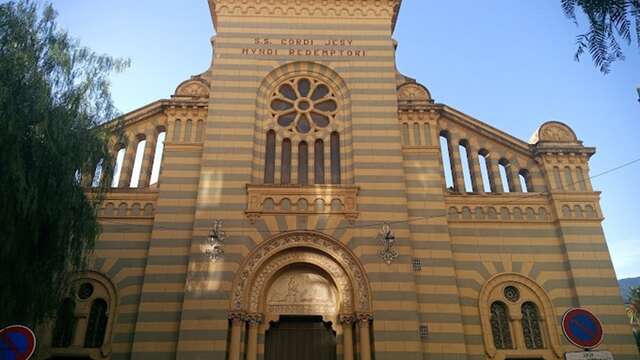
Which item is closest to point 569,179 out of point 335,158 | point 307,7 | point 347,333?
point 335,158

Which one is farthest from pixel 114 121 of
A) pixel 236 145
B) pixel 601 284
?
pixel 601 284

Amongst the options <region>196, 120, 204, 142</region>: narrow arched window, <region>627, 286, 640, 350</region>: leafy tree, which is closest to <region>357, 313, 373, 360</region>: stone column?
<region>196, 120, 204, 142</region>: narrow arched window

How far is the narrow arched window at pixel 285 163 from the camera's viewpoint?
59.7 feet

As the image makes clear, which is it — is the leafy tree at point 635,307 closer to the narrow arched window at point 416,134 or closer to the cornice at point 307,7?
the narrow arched window at point 416,134

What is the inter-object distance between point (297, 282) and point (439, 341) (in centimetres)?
499

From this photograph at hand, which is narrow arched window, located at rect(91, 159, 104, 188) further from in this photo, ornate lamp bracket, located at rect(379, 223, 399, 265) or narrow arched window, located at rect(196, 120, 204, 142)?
ornate lamp bracket, located at rect(379, 223, 399, 265)

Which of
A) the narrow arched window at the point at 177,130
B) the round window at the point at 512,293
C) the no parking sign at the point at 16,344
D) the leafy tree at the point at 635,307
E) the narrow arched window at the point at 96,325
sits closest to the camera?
the no parking sign at the point at 16,344

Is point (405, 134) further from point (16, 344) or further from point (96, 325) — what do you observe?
point (16, 344)

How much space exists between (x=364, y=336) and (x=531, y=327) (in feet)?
19.6

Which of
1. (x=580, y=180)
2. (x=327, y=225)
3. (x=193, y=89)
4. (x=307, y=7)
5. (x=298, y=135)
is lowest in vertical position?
(x=327, y=225)

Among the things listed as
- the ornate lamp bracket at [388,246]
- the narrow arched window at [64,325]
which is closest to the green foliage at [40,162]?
the narrow arched window at [64,325]

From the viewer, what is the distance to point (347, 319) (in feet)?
51.7

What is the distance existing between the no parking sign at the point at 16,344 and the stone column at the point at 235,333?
7.56 metres

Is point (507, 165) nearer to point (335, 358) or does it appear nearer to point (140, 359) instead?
point (335, 358)
